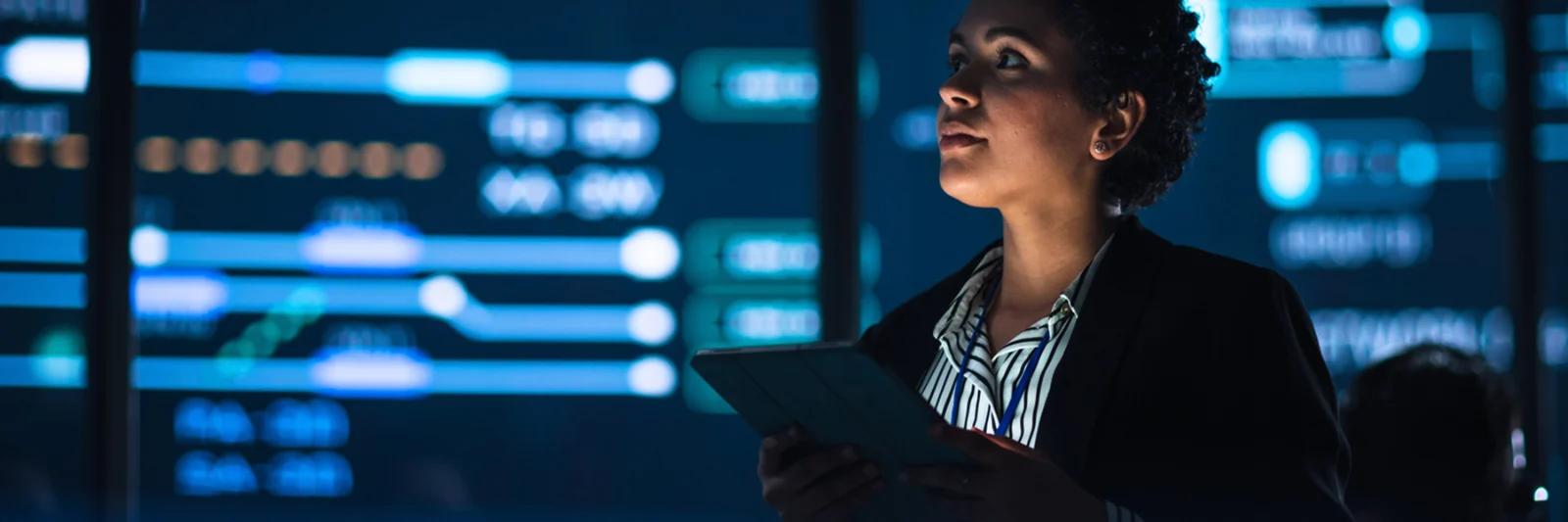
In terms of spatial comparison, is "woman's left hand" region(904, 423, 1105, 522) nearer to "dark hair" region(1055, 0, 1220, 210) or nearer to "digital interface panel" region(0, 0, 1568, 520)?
"dark hair" region(1055, 0, 1220, 210)

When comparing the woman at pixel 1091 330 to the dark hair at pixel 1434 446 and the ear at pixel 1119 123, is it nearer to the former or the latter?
the ear at pixel 1119 123

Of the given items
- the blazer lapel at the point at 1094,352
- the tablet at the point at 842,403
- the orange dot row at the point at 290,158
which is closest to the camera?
the tablet at the point at 842,403

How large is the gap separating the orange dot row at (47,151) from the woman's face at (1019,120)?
3.03 meters

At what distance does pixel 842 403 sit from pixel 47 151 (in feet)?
10.7

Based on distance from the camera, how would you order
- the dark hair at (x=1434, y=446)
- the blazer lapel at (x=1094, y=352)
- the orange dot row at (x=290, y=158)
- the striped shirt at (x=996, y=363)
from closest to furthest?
the blazer lapel at (x=1094, y=352) < the striped shirt at (x=996, y=363) < the dark hair at (x=1434, y=446) < the orange dot row at (x=290, y=158)

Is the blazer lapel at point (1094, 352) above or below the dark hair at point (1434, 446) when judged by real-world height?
above

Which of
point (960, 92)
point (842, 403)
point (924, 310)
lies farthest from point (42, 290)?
point (842, 403)

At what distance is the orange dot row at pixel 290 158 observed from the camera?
A: 333 centimetres

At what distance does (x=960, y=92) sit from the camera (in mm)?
1146

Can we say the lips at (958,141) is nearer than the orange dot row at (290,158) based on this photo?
Yes

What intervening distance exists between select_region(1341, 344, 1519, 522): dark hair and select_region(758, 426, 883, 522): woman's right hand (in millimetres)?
810

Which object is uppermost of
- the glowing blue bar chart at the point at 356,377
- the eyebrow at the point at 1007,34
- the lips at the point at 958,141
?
the eyebrow at the point at 1007,34

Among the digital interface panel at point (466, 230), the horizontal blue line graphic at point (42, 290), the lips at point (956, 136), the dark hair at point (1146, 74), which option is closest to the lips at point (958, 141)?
the lips at point (956, 136)

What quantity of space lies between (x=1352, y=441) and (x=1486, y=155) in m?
2.49
